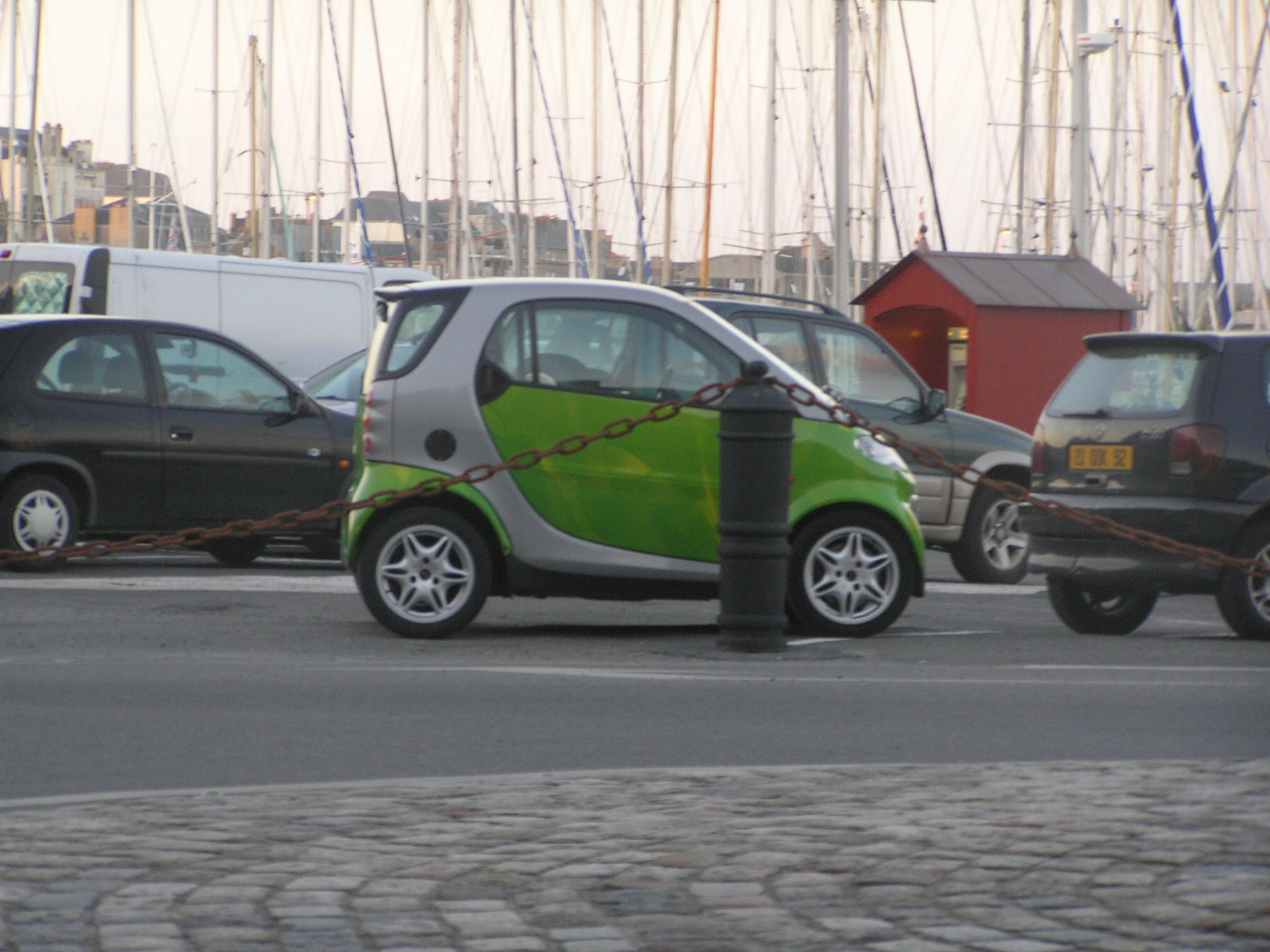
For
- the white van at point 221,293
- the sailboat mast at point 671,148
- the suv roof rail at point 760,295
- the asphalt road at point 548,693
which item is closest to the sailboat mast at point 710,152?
the sailboat mast at point 671,148

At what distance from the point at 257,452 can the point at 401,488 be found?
4.40 metres

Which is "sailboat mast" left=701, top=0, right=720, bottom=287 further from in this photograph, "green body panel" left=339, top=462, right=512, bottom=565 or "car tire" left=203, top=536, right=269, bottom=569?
"green body panel" left=339, top=462, right=512, bottom=565

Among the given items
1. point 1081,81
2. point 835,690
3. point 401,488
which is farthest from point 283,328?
point 835,690

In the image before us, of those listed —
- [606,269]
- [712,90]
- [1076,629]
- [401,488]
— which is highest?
[712,90]

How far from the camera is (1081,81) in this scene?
1082 inches

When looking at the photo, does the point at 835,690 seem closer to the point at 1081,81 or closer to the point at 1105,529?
the point at 1105,529

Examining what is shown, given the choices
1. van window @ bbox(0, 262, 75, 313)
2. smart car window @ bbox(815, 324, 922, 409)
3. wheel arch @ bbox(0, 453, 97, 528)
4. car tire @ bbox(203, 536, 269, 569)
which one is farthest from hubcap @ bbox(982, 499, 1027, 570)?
van window @ bbox(0, 262, 75, 313)

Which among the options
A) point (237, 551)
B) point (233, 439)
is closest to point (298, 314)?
point (237, 551)

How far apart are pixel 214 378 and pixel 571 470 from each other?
4.78 meters

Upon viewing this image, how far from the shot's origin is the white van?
21.5 metres

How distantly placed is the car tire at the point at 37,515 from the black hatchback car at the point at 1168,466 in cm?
611

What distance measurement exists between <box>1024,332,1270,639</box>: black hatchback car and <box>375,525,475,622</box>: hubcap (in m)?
3.09

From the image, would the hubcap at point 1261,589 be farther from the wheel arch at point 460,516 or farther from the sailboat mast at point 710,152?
the sailboat mast at point 710,152

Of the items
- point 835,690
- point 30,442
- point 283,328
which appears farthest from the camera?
point 283,328
